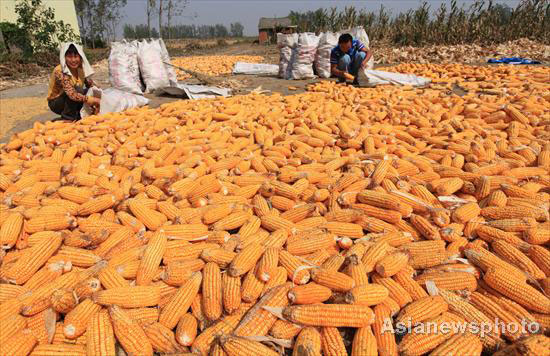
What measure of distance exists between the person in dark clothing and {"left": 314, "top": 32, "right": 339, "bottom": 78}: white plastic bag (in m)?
6.90

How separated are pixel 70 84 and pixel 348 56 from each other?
7.63 m

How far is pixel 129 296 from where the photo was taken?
1.74 m

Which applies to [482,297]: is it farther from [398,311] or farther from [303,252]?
[303,252]

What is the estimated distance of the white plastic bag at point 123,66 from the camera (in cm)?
810

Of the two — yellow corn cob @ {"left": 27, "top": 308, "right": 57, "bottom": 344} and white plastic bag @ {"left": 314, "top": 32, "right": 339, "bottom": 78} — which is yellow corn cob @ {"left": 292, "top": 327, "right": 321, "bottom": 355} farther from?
white plastic bag @ {"left": 314, "top": 32, "right": 339, "bottom": 78}

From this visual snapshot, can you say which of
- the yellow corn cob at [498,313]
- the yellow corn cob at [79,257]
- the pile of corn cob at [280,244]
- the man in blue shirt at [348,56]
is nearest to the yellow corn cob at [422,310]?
the pile of corn cob at [280,244]

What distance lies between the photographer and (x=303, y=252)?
2.11 m

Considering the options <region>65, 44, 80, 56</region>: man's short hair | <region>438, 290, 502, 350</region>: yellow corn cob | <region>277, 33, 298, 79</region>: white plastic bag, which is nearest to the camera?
<region>438, 290, 502, 350</region>: yellow corn cob

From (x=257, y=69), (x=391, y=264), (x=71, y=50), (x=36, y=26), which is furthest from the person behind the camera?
(x=36, y=26)

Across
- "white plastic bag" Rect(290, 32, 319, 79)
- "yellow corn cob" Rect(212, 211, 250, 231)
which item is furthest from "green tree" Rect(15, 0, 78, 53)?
"yellow corn cob" Rect(212, 211, 250, 231)

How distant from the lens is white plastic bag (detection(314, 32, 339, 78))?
33.1 ft

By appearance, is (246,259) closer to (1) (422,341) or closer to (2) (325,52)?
(1) (422,341)

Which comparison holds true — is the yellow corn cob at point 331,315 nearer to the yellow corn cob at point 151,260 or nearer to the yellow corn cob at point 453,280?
the yellow corn cob at point 453,280

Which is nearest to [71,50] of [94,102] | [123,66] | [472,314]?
[94,102]
